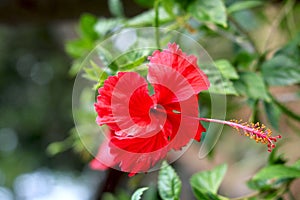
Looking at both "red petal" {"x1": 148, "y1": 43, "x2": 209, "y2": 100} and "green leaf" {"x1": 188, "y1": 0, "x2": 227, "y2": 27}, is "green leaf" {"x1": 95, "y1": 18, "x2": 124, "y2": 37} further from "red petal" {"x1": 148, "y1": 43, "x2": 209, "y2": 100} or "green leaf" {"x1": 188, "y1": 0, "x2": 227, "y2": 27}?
"red petal" {"x1": 148, "y1": 43, "x2": 209, "y2": 100}

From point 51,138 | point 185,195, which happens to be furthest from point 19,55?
point 185,195

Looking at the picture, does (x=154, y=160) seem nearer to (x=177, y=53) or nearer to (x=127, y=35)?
(x=177, y=53)

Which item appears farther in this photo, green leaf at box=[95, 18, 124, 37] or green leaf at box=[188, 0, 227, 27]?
green leaf at box=[95, 18, 124, 37]

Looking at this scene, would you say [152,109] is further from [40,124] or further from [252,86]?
[40,124]

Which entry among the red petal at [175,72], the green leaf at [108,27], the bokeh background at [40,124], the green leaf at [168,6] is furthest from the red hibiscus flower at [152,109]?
the bokeh background at [40,124]

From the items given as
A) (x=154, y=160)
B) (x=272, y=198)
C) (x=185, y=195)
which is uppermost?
(x=154, y=160)

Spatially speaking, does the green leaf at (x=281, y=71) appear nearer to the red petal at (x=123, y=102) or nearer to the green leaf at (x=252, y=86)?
the green leaf at (x=252, y=86)

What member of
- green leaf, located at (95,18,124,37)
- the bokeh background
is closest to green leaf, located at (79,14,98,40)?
green leaf, located at (95,18,124,37)
